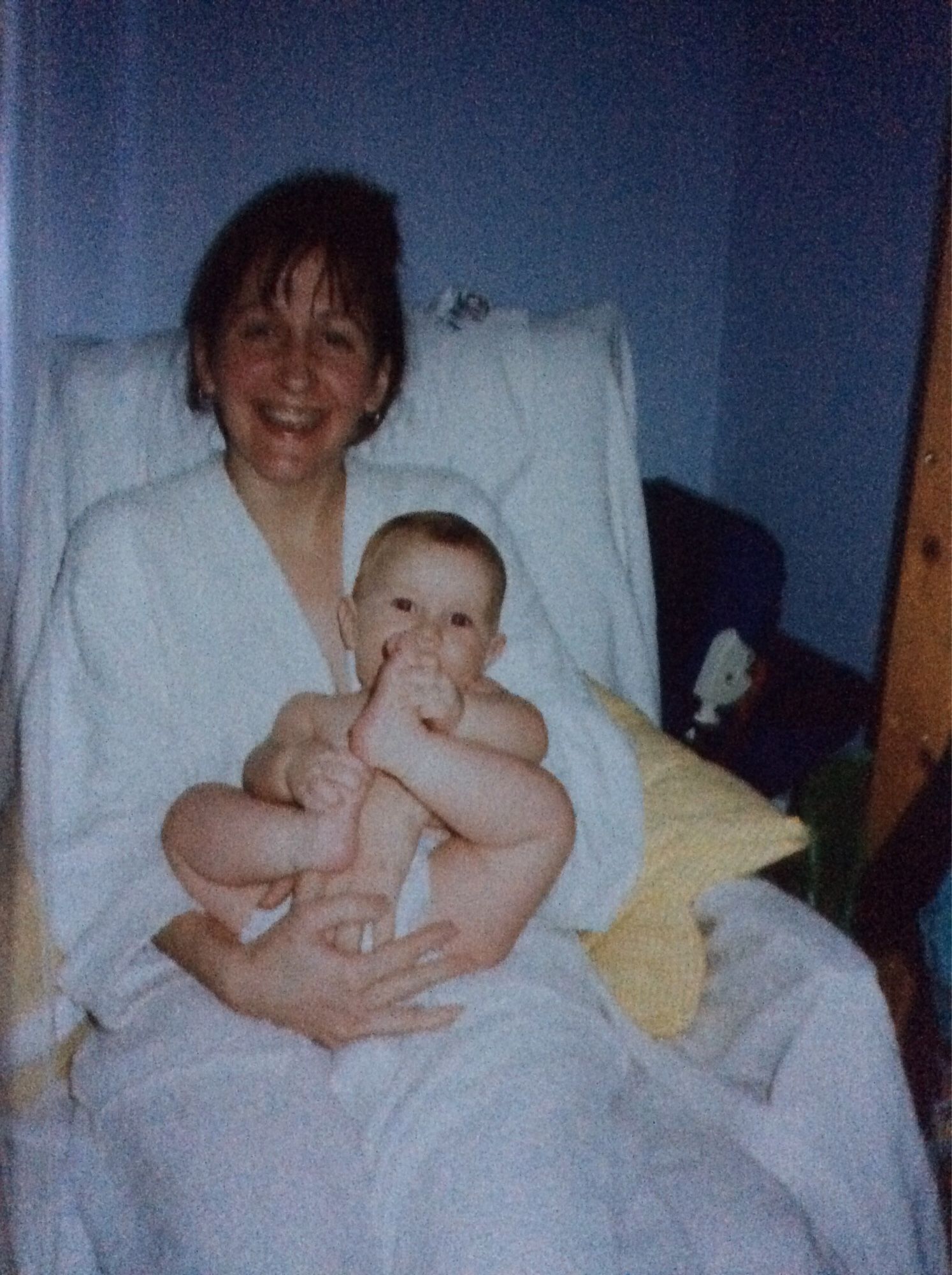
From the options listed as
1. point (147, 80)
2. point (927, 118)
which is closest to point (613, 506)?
point (927, 118)

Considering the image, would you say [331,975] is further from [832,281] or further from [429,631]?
[832,281]

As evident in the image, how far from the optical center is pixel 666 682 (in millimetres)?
1916

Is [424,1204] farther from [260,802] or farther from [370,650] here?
[370,650]

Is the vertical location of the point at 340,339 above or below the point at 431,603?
above

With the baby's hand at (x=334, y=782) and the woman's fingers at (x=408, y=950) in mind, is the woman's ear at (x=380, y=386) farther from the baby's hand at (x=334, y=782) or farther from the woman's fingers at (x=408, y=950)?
the woman's fingers at (x=408, y=950)

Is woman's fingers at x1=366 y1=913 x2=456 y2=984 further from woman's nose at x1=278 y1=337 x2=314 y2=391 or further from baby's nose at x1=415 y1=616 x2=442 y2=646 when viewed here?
woman's nose at x1=278 y1=337 x2=314 y2=391

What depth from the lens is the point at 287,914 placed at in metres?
1.13

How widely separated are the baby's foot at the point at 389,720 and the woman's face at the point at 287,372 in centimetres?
Answer: 35

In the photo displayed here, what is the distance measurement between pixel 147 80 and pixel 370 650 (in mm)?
996

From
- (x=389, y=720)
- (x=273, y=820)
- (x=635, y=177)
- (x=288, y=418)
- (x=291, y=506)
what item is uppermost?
(x=635, y=177)

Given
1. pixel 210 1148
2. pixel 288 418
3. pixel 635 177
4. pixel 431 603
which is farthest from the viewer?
pixel 635 177

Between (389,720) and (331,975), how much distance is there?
0.25 m

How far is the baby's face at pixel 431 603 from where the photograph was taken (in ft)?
3.94

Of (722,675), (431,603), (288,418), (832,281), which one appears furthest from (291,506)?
(832,281)
